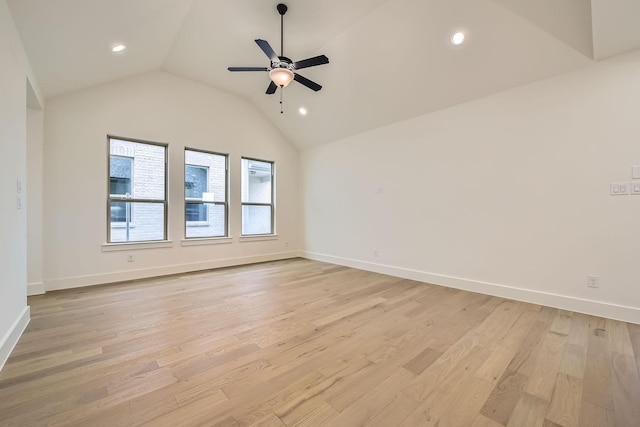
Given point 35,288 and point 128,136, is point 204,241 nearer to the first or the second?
point 128,136

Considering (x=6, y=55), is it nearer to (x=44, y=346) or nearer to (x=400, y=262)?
(x=44, y=346)

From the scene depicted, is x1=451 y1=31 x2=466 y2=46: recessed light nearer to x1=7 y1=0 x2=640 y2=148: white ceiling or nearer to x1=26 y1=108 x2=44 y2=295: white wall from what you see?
x1=7 y1=0 x2=640 y2=148: white ceiling

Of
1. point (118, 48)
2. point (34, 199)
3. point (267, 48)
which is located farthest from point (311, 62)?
point (34, 199)

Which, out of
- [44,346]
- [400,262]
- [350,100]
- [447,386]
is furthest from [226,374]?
[350,100]

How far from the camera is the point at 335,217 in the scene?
18.0 ft

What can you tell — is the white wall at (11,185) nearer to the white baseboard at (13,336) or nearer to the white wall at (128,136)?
the white baseboard at (13,336)

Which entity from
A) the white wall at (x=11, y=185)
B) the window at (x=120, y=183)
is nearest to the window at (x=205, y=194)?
the window at (x=120, y=183)

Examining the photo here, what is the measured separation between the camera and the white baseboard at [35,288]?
332cm

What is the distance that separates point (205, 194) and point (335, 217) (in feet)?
8.32

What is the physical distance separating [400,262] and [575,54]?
319cm

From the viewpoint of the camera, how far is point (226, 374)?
1.72 metres

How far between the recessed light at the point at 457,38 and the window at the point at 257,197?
3.98 m

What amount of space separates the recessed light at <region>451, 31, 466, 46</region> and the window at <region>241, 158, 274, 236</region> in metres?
3.98

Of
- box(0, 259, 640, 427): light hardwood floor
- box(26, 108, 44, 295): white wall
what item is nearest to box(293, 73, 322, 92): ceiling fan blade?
Result: box(0, 259, 640, 427): light hardwood floor
